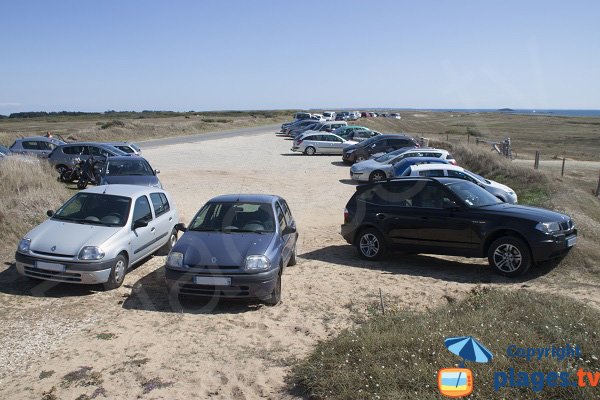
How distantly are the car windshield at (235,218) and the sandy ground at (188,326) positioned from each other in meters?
1.10

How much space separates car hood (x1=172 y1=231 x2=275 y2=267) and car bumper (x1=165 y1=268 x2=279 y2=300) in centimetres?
18

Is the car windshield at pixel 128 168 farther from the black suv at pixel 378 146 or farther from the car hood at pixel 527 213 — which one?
the black suv at pixel 378 146

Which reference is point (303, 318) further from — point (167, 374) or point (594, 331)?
point (594, 331)

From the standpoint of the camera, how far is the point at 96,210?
375 inches

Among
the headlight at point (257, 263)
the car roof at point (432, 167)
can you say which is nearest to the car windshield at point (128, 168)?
the car roof at point (432, 167)

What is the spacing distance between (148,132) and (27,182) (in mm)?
37925

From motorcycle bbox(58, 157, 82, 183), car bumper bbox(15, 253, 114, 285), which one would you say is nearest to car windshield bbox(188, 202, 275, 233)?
car bumper bbox(15, 253, 114, 285)

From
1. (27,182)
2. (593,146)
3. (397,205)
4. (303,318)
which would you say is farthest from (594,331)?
(593,146)

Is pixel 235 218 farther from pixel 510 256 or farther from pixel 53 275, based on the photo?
pixel 510 256

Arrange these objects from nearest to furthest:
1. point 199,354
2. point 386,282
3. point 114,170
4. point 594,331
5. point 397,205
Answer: point 594,331
point 199,354
point 386,282
point 397,205
point 114,170

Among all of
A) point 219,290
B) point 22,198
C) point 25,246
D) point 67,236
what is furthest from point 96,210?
point 22,198

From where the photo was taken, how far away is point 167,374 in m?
Result: 5.73

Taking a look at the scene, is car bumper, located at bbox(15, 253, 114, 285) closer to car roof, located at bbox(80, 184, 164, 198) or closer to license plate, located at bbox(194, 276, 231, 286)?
license plate, located at bbox(194, 276, 231, 286)

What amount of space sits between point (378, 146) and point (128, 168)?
15.2 meters
